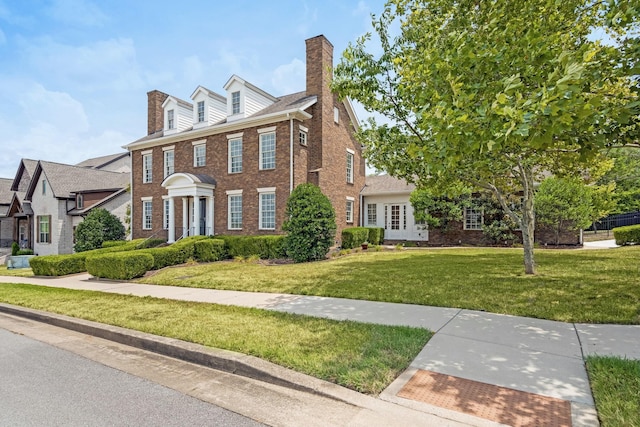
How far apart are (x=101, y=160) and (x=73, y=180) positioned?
15971 millimetres

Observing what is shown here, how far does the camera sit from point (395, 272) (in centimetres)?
1048

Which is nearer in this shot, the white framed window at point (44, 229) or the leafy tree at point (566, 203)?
the leafy tree at point (566, 203)

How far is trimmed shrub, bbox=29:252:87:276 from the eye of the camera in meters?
14.3

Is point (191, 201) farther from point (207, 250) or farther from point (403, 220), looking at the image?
point (403, 220)

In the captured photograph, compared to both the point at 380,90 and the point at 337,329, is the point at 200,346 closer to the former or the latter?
the point at 337,329

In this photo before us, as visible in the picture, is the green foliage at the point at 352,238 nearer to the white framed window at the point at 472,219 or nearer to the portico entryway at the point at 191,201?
the white framed window at the point at 472,219

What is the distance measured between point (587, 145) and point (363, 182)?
19.8 metres

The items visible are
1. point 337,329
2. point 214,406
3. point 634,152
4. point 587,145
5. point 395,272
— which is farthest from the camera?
point 634,152

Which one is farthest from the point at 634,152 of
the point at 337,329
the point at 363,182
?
the point at 337,329

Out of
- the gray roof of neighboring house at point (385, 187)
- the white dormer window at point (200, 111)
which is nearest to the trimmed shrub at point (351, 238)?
the gray roof of neighboring house at point (385, 187)

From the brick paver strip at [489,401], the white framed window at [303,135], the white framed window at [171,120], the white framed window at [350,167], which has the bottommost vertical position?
the brick paver strip at [489,401]

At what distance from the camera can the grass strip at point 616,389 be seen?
2.68 m

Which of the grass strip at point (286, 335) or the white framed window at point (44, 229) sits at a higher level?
the white framed window at point (44, 229)

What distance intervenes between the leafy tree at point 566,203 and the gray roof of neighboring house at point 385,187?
7.47 meters
